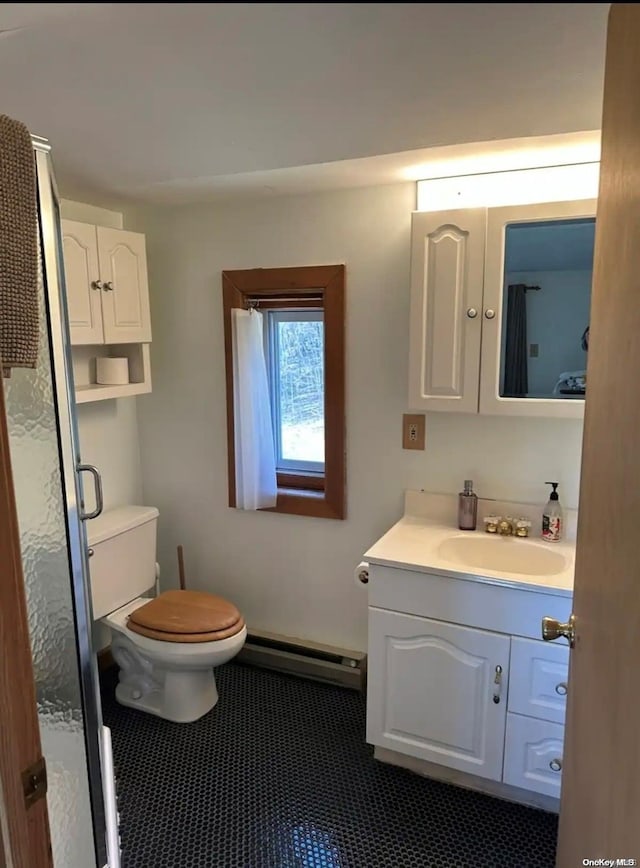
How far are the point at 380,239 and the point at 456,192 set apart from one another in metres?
0.31

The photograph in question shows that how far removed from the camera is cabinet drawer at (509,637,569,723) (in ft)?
5.40

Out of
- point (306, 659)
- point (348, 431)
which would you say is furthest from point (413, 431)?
point (306, 659)

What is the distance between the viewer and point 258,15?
336mm

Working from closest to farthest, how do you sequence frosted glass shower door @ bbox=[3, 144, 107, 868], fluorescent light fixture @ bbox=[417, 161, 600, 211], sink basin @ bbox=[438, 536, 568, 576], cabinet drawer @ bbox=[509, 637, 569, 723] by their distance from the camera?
1. frosted glass shower door @ bbox=[3, 144, 107, 868]
2. cabinet drawer @ bbox=[509, 637, 569, 723]
3. fluorescent light fixture @ bbox=[417, 161, 600, 211]
4. sink basin @ bbox=[438, 536, 568, 576]

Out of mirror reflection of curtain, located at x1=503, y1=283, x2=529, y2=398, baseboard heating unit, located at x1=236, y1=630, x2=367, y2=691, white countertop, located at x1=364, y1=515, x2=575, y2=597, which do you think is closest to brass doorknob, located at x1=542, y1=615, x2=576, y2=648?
white countertop, located at x1=364, y1=515, x2=575, y2=597

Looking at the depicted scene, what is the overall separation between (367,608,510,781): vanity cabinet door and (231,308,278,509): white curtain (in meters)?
0.79

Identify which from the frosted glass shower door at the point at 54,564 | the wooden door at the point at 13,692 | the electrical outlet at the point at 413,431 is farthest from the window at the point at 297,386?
the wooden door at the point at 13,692

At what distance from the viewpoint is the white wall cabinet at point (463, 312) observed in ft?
5.98

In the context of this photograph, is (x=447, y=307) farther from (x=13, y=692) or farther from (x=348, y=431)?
(x=13, y=692)

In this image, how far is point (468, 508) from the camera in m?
2.08

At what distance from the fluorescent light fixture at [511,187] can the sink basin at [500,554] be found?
1117 mm

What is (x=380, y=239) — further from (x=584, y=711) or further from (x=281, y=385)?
(x=584, y=711)

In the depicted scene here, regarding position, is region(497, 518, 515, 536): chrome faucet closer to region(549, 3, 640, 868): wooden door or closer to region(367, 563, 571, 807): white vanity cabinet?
region(367, 563, 571, 807): white vanity cabinet

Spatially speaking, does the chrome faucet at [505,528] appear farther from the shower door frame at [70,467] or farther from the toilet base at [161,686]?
the shower door frame at [70,467]
